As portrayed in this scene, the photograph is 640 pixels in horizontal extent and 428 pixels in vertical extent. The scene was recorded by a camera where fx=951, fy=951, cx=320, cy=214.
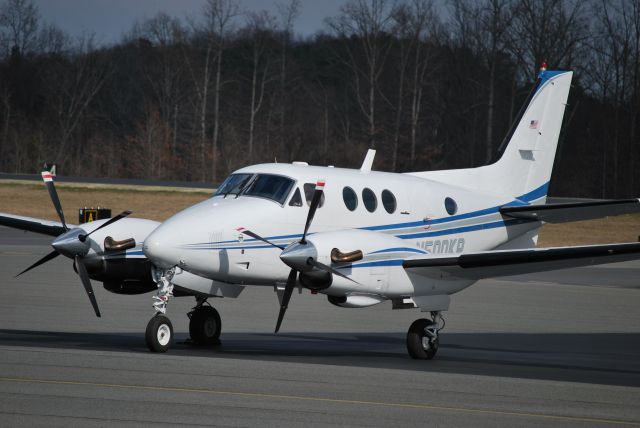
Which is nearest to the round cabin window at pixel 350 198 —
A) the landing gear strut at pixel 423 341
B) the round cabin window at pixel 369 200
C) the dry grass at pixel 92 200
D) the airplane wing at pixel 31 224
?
the round cabin window at pixel 369 200

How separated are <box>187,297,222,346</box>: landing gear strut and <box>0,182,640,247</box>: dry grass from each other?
2974cm

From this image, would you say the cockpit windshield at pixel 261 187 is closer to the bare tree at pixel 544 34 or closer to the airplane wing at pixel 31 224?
the airplane wing at pixel 31 224

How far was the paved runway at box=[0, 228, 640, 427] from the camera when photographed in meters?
9.11

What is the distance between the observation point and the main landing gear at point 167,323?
13.1m

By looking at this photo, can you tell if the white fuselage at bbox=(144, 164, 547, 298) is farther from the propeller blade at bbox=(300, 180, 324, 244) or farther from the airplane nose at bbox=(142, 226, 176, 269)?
the propeller blade at bbox=(300, 180, 324, 244)

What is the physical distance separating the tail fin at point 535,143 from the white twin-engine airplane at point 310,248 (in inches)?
82.6

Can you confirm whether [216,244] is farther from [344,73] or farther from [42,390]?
[344,73]

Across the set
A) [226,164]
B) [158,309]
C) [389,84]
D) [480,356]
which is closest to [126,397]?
[158,309]

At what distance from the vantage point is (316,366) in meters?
12.4

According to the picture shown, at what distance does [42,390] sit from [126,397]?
2.99 ft

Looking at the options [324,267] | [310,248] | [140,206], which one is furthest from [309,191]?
[140,206]

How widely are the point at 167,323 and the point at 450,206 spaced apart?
5.99m

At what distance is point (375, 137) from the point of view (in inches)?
2517

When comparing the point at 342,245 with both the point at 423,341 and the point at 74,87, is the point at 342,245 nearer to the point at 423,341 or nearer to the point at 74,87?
the point at 423,341
